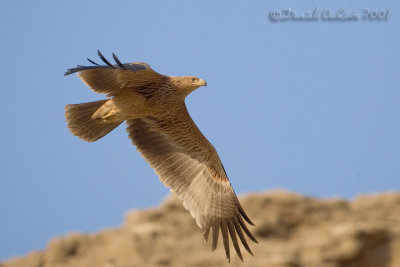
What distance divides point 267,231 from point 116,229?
375 cm

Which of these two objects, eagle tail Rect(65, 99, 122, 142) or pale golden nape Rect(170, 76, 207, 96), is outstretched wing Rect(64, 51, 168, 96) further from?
eagle tail Rect(65, 99, 122, 142)

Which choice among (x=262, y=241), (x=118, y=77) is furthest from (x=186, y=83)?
(x=262, y=241)

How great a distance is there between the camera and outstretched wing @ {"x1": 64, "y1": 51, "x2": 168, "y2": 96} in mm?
8266

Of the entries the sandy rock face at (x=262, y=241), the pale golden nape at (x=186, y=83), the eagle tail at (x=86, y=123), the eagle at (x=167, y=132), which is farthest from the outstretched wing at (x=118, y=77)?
the sandy rock face at (x=262, y=241)

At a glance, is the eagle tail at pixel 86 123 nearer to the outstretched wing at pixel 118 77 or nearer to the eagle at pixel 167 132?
the eagle at pixel 167 132

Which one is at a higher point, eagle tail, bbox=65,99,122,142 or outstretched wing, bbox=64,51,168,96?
outstretched wing, bbox=64,51,168,96

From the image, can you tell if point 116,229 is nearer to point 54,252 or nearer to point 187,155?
point 54,252

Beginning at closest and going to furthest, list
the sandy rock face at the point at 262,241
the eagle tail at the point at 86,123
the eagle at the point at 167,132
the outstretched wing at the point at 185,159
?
1. the eagle at the point at 167,132
2. the eagle tail at the point at 86,123
3. the outstretched wing at the point at 185,159
4. the sandy rock face at the point at 262,241

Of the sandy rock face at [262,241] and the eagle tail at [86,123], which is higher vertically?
the eagle tail at [86,123]

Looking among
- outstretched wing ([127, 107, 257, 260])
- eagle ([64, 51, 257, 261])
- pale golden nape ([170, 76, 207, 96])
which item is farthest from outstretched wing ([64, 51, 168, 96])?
outstretched wing ([127, 107, 257, 260])

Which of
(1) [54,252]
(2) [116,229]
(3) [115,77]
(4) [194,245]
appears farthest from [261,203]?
(3) [115,77]

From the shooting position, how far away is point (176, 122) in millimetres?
9602

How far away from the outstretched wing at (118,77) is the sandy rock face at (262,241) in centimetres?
645

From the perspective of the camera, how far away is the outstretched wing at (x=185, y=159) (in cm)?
950
